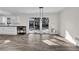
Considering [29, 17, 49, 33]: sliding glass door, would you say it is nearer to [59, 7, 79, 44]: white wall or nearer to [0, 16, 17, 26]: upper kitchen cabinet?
[0, 16, 17, 26]: upper kitchen cabinet

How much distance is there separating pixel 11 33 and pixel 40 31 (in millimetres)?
3336

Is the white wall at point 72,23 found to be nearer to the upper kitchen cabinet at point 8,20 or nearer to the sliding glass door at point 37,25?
the sliding glass door at point 37,25

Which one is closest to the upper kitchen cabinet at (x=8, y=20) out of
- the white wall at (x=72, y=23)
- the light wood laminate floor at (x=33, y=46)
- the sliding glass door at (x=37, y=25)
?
the sliding glass door at (x=37, y=25)

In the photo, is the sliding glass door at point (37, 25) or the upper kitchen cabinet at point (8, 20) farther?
the sliding glass door at point (37, 25)

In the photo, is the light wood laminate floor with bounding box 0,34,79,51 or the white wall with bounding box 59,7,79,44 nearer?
the light wood laminate floor with bounding box 0,34,79,51

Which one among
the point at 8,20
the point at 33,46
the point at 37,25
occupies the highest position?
the point at 8,20

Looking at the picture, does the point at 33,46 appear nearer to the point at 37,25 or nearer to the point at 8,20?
the point at 37,25

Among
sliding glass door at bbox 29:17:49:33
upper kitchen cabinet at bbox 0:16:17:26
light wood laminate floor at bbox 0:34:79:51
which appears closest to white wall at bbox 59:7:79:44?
light wood laminate floor at bbox 0:34:79:51

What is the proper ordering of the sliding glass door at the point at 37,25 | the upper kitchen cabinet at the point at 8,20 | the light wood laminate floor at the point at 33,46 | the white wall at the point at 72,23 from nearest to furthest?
the light wood laminate floor at the point at 33,46
the white wall at the point at 72,23
the upper kitchen cabinet at the point at 8,20
the sliding glass door at the point at 37,25

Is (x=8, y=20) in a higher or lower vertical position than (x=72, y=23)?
higher

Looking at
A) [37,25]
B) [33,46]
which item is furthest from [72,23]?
[37,25]

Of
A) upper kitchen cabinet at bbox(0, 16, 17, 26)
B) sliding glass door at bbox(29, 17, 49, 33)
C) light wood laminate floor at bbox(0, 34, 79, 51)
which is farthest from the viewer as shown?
sliding glass door at bbox(29, 17, 49, 33)
